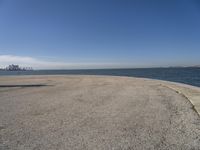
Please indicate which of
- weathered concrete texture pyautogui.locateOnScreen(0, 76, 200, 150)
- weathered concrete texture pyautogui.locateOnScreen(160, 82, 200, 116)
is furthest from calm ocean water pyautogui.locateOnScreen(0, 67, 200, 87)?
weathered concrete texture pyautogui.locateOnScreen(0, 76, 200, 150)

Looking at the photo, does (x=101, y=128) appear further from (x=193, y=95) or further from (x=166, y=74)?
(x=166, y=74)

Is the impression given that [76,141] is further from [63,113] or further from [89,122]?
[63,113]

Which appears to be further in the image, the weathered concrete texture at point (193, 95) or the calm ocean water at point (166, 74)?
the calm ocean water at point (166, 74)

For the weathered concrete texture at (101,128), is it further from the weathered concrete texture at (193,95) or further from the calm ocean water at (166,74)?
the calm ocean water at (166,74)

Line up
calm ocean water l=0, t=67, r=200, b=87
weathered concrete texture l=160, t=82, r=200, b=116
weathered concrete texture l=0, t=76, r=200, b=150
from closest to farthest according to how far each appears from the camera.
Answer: weathered concrete texture l=0, t=76, r=200, b=150, weathered concrete texture l=160, t=82, r=200, b=116, calm ocean water l=0, t=67, r=200, b=87

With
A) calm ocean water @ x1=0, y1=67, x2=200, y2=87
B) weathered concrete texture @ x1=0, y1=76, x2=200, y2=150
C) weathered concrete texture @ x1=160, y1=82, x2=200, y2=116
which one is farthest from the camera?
calm ocean water @ x1=0, y1=67, x2=200, y2=87

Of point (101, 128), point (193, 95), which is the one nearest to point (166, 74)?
point (193, 95)

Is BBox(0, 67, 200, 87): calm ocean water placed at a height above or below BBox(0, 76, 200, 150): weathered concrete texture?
below

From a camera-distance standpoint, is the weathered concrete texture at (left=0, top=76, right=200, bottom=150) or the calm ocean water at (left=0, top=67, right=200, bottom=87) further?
the calm ocean water at (left=0, top=67, right=200, bottom=87)

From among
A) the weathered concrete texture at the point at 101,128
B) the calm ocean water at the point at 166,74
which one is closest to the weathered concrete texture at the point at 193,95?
the weathered concrete texture at the point at 101,128

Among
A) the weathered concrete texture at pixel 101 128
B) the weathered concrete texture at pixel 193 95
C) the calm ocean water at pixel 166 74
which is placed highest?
the weathered concrete texture at pixel 193 95

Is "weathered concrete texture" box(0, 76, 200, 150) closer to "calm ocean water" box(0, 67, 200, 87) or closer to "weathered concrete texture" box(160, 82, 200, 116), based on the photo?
"weathered concrete texture" box(160, 82, 200, 116)

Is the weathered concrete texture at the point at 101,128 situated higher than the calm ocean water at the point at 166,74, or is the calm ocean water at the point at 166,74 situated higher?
the weathered concrete texture at the point at 101,128

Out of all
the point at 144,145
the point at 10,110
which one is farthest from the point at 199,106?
the point at 10,110
